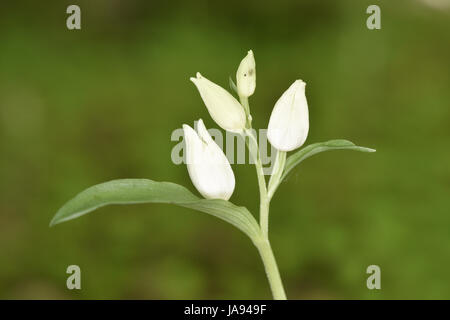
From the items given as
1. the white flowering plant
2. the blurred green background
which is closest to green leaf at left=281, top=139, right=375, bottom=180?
the white flowering plant

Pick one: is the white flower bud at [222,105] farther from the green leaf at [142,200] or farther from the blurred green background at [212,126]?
the blurred green background at [212,126]

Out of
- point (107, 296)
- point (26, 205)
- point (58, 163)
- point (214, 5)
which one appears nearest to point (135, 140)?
point (58, 163)

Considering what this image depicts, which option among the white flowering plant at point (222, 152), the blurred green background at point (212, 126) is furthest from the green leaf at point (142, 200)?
the blurred green background at point (212, 126)

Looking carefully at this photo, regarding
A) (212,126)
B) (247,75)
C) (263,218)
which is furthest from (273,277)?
(212,126)

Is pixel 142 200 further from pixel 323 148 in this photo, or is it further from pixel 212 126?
pixel 212 126

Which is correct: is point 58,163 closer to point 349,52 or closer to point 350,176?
point 350,176

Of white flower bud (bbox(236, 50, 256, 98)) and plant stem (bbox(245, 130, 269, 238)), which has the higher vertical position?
white flower bud (bbox(236, 50, 256, 98))

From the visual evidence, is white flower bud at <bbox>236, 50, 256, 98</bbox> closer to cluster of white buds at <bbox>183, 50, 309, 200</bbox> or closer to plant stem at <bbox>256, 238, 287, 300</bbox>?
cluster of white buds at <bbox>183, 50, 309, 200</bbox>
